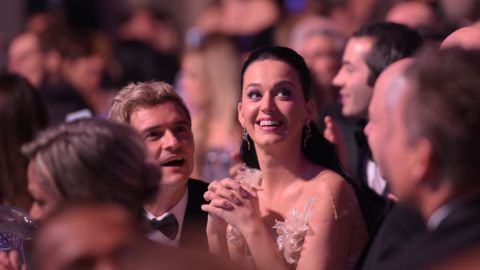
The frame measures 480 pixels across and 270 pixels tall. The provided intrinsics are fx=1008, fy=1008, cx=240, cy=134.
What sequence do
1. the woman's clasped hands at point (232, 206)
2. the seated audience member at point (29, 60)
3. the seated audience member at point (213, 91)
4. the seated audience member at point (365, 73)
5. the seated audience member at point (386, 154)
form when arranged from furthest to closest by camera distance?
1. the seated audience member at point (29, 60)
2. the seated audience member at point (213, 91)
3. the seated audience member at point (365, 73)
4. the woman's clasped hands at point (232, 206)
5. the seated audience member at point (386, 154)

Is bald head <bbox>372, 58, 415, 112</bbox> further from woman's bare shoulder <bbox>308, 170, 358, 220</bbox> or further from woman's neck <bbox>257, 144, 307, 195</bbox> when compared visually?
woman's neck <bbox>257, 144, 307, 195</bbox>

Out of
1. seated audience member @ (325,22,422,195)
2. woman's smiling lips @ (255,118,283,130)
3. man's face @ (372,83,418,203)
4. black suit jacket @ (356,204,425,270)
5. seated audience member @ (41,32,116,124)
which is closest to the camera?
man's face @ (372,83,418,203)

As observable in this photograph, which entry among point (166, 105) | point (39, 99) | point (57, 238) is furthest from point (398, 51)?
point (57, 238)

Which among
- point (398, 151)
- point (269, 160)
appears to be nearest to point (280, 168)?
point (269, 160)

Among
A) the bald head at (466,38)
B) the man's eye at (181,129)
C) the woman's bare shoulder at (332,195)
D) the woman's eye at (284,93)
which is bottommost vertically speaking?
the woman's bare shoulder at (332,195)

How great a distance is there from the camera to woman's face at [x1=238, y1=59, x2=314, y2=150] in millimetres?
3754

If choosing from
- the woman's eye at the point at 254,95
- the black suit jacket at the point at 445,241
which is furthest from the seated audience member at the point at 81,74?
the black suit jacket at the point at 445,241

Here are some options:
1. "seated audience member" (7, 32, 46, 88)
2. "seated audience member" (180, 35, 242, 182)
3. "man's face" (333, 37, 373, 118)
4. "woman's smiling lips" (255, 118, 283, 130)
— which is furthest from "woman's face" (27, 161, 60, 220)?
"seated audience member" (7, 32, 46, 88)

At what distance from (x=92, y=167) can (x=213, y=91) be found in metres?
4.07

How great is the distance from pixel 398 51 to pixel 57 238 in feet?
8.73

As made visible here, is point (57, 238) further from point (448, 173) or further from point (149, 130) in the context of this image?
point (149, 130)

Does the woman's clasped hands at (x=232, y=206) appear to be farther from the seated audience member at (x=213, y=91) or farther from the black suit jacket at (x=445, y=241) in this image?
the seated audience member at (x=213, y=91)

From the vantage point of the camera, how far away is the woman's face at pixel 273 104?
12.3ft

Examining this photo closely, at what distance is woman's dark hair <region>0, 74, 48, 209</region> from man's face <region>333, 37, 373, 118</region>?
151 cm
